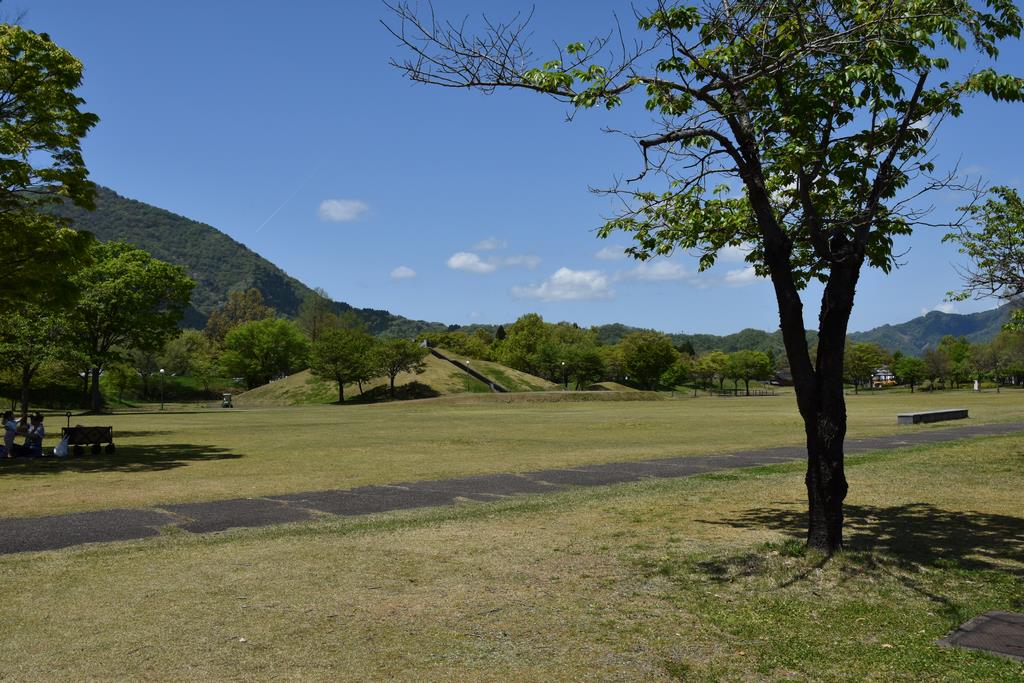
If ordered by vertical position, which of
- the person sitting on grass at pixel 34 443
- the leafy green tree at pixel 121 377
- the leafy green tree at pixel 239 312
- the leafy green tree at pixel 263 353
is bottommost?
the person sitting on grass at pixel 34 443

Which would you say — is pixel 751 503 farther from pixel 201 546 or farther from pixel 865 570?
pixel 201 546

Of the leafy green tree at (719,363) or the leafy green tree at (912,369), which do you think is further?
the leafy green tree at (912,369)

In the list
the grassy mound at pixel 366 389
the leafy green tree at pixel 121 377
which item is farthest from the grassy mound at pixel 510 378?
the leafy green tree at pixel 121 377

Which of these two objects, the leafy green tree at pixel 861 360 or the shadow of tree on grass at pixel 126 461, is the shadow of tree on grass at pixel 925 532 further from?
the leafy green tree at pixel 861 360

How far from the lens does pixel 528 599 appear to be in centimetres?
705

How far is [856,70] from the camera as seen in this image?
288 inches

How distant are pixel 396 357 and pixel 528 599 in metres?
80.4

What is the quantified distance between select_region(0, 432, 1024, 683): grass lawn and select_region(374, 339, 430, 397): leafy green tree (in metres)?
74.8

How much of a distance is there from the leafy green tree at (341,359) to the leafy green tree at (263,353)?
107 feet

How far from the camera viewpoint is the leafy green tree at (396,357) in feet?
281

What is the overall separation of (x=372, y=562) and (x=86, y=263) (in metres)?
20.6

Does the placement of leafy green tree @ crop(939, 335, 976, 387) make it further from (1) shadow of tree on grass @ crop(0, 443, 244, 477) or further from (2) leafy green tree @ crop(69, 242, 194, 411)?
(1) shadow of tree on grass @ crop(0, 443, 244, 477)

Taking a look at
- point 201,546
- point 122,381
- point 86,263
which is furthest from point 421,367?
point 201,546

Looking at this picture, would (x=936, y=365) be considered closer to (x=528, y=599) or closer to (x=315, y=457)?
(x=315, y=457)
